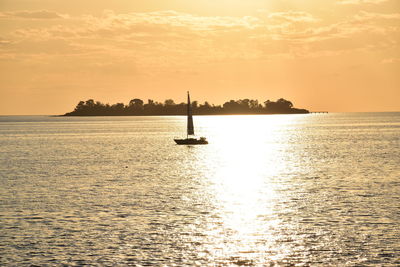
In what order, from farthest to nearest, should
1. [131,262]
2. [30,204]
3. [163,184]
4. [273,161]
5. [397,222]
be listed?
[273,161], [163,184], [30,204], [397,222], [131,262]

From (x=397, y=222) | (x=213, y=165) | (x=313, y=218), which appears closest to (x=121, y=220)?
(x=313, y=218)

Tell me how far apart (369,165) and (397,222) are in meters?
58.8

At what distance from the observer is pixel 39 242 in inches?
1718

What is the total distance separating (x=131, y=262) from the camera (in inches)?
1501

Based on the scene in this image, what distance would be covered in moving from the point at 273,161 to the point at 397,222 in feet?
238

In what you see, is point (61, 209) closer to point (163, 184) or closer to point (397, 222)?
point (163, 184)

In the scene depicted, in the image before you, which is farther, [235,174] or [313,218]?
[235,174]

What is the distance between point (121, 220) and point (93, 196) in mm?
16878

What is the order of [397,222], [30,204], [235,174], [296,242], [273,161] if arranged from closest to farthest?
1. [296,242]
2. [397,222]
3. [30,204]
4. [235,174]
5. [273,161]

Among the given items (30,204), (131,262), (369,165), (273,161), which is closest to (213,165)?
(273,161)

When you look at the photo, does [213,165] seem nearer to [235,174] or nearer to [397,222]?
[235,174]

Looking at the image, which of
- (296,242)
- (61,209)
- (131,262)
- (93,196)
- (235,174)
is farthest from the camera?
(235,174)

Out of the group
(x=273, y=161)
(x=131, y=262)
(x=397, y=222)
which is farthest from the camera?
(x=273, y=161)

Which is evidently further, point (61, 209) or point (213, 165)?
point (213, 165)
